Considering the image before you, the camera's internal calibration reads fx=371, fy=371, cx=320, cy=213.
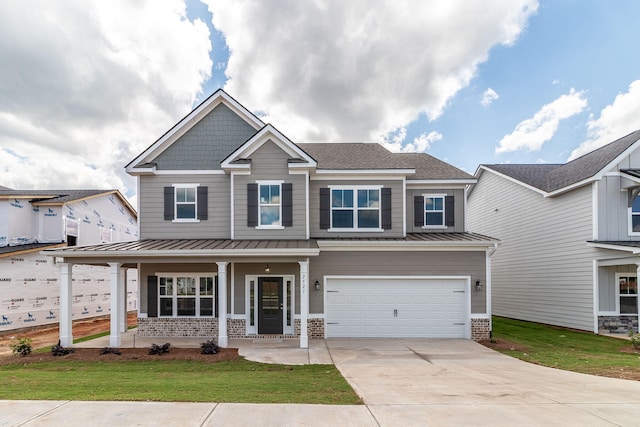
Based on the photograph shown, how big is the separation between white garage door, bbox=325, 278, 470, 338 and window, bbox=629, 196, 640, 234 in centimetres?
715

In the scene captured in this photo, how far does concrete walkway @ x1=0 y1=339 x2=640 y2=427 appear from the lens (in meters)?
5.29

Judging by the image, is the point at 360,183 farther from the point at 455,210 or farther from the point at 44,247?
the point at 44,247

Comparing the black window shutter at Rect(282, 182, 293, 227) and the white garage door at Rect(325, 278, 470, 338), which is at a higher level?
the black window shutter at Rect(282, 182, 293, 227)

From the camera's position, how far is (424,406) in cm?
602

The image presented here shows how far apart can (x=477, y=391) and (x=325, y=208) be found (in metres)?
8.58

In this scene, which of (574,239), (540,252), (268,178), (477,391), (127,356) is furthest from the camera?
(540,252)

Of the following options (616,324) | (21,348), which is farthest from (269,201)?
(616,324)

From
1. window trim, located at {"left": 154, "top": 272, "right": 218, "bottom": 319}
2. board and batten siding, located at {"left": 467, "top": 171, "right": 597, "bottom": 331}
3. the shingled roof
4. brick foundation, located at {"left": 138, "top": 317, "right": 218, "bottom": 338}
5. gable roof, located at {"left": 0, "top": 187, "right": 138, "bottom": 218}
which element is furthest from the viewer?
gable roof, located at {"left": 0, "top": 187, "right": 138, "bottom": 218}

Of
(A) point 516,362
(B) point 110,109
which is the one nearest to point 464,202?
(A) point 516,362

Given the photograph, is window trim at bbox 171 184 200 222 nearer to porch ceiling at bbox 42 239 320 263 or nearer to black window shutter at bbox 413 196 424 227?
porch ceiling at bbox 42 239 320 263

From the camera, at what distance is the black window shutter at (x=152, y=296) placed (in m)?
13.4

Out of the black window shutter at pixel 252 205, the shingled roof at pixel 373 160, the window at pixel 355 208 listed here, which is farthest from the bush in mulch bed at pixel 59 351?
the shingled roof at pixel 373 160

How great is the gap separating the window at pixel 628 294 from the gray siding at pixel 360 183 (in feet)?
29.0

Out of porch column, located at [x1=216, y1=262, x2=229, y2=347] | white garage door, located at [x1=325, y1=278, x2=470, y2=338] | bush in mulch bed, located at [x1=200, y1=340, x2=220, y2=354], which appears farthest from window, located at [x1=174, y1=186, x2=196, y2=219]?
white garage door, located at [x1=325, y1=278, x2=470, y2=338]
